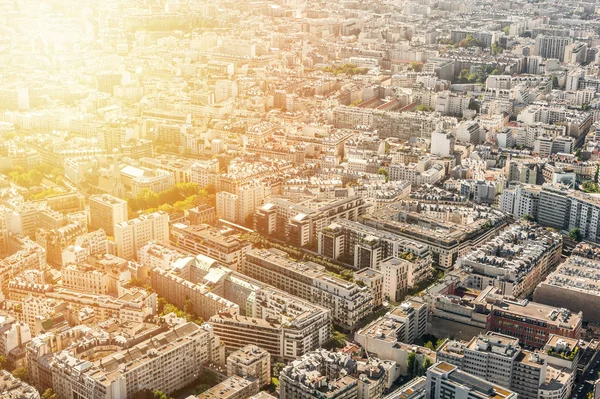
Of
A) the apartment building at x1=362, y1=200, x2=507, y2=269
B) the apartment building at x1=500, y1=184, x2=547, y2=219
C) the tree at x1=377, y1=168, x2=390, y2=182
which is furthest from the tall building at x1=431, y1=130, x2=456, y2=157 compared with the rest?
the apartment building at x1=362, y1=200, x2=507, y2=269

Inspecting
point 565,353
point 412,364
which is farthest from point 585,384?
point 412,364

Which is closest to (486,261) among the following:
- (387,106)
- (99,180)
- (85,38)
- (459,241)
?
(459,241)

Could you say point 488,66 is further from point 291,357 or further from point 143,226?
point 291,357

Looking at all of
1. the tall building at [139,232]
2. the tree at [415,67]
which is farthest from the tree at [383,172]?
the tree at [415,67]

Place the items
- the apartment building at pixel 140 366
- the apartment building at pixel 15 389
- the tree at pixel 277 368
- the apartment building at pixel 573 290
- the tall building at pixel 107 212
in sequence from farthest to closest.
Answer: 1. the tall building at pixel 107 212
2. the apartment building at pixel 573 290
3. the tree at pixel 277 368
4. the apartment building at pixel 140 366
5. the apartment building at pixel 15 389

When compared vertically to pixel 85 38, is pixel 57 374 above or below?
below

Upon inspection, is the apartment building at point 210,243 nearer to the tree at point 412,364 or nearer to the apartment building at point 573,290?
the tree at point 412,364
